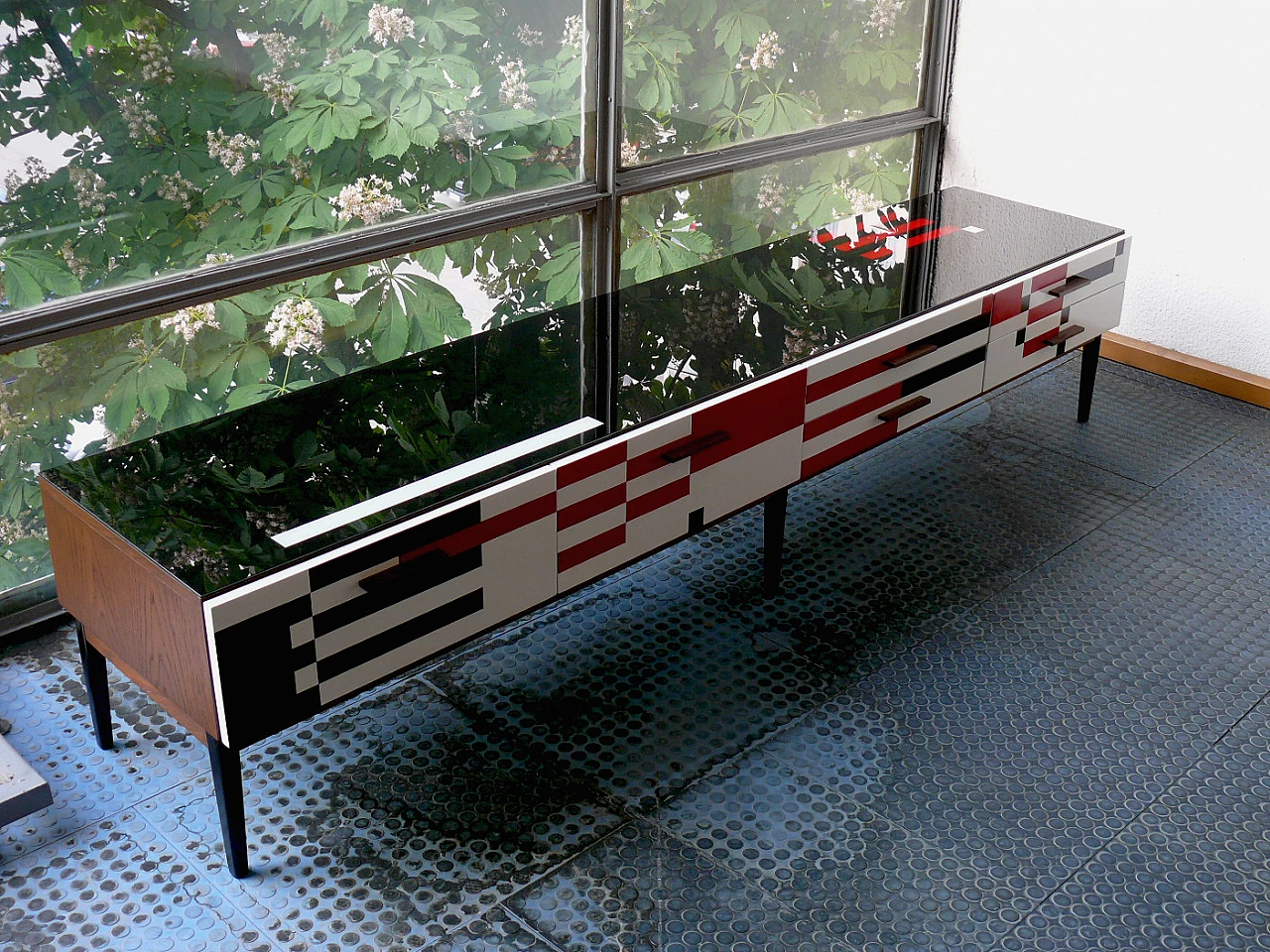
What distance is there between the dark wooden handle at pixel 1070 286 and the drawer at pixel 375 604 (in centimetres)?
172

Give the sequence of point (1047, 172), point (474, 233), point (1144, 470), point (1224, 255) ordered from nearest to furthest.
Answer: point (474, 233)
point (1144, 470)
point (1224, 255)
point (1047, 172)

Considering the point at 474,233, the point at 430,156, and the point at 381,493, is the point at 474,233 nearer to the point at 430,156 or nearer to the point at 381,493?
the point at 430,156

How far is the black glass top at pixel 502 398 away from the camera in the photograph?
209 cm

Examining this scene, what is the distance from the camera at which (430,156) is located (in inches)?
124

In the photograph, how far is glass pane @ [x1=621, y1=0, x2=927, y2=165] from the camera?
3.51m

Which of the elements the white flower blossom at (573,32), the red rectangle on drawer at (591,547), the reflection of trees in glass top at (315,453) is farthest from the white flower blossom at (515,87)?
the red rectangle on drawer at (591,547)

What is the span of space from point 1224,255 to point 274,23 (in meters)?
2.79

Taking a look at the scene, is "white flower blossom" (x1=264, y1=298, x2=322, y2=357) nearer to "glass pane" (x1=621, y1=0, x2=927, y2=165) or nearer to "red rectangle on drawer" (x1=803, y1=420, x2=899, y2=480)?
"glass pane" (x1=621, y1=0, x2=927, y2=165)

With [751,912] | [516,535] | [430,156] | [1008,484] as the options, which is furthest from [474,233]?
[751,912]

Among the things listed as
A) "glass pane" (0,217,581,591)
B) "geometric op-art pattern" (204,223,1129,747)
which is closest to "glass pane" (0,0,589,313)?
"glass pane" (0,217,581,591)

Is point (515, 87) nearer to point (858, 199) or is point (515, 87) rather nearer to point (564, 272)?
point (564, 272)

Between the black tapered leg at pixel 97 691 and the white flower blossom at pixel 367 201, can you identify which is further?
the white flower blossom at pixel 367 201

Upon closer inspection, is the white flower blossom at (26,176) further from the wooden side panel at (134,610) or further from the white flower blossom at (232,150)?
the wooden side panel at (134,610)

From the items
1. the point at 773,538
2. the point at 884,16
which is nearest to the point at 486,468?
the point at 773,538
